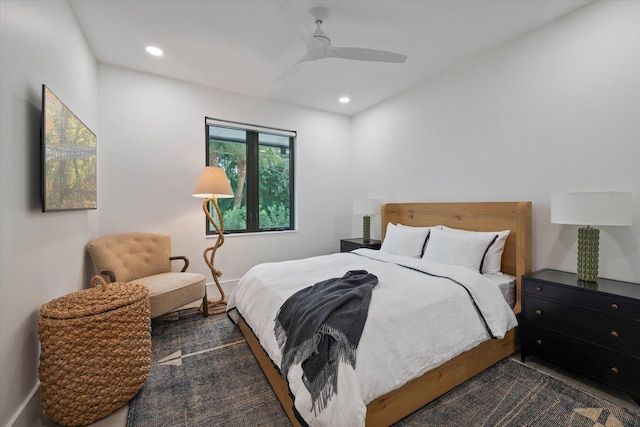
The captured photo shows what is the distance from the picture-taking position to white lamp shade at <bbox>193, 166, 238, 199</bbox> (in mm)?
3088

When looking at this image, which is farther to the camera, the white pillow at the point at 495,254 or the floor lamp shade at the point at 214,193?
the floor lamp shade at the point at 214,193

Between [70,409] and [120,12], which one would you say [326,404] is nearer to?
[70,409]

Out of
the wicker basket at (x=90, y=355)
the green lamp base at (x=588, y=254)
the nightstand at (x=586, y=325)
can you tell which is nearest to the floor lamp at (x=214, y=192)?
the wicker basket at (x=90, y=355)

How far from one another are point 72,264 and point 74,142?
3.21ft

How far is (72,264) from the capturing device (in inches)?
88.7

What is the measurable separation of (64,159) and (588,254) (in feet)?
12.3

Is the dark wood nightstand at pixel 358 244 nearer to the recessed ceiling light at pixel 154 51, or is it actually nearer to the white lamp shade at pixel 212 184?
the white lamp shade at pixel 212 184

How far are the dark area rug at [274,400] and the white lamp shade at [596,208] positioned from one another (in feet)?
3.68

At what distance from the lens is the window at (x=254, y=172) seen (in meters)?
3.84

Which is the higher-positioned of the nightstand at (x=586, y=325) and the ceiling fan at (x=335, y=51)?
the ceiling fan at (x=335, y=51)

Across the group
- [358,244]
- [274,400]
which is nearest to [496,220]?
[358,244]

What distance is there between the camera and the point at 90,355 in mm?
1552

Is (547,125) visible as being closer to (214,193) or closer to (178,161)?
(214,193)

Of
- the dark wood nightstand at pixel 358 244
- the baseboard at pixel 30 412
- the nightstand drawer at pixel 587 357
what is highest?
the dark wood nightstand at pixel 358 244
